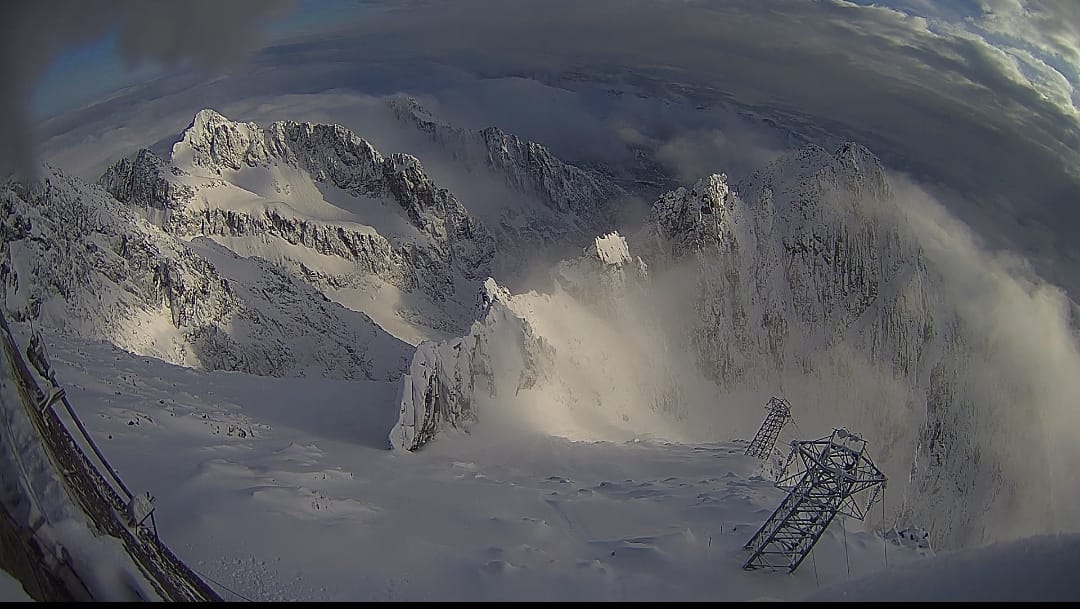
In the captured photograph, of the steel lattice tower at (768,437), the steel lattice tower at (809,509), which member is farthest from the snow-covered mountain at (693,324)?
the steel lattice tower at (809,509)

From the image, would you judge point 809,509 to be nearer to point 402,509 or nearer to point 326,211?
point 402,509

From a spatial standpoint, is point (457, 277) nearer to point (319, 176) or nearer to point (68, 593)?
point (319, 176)

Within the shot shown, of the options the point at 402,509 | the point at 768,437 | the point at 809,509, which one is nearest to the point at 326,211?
the point at 768,437

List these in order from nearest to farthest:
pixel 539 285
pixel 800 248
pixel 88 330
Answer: pixel 88 330 → pixel 539 285 → pixel 800 248

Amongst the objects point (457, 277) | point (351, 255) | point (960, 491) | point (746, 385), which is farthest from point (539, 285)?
point (457, 277)

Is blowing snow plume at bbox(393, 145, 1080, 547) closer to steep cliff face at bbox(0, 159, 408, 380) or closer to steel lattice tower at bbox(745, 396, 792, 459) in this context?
steel lattice tower at bbox(745, 396, 792, 459)

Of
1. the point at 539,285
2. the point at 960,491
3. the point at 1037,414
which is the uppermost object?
the point at 539,285

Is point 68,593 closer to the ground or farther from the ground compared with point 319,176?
closer to the ground
